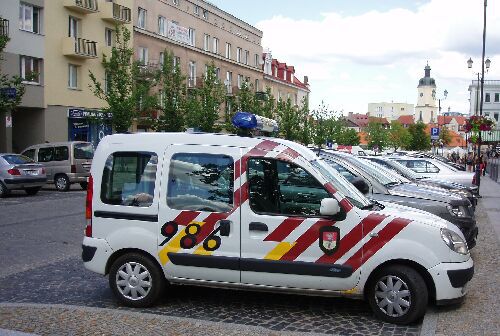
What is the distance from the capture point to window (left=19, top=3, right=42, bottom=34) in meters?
32.1

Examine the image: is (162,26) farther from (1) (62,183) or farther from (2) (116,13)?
(1) (62,183)

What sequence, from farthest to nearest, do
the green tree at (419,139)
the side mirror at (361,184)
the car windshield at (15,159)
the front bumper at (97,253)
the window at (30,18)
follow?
the green tree at (419,139), the window at (30,18), the car windshield at (15,159), the side mirror at (361,184), the front bumper at (97,253)

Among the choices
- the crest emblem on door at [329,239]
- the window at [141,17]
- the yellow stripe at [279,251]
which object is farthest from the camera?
the window at [141,17]

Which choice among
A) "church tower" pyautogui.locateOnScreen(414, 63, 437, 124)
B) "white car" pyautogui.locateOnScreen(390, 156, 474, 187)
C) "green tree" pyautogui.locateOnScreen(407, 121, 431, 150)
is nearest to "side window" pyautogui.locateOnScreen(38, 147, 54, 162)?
"white car" pyautogui.locateOnScreen(390, 156, 474, 187)

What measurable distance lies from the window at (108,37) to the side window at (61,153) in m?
16.0

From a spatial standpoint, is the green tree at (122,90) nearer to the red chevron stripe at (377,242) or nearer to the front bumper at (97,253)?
the front bumper at (97,253)

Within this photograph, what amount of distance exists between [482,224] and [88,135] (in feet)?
92.7

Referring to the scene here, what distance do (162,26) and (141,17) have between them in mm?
2600

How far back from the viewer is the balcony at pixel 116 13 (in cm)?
3788

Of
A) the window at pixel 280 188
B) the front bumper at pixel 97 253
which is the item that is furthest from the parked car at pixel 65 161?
the window at pixel 280 188

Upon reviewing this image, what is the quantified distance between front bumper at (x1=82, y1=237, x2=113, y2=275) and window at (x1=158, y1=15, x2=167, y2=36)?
39403mm

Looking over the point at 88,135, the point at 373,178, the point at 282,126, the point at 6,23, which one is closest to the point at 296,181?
the point at 373,178

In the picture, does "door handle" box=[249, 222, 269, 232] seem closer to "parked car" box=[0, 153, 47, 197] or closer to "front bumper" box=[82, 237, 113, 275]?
"front bumper" box=[82, 237, 113, 275]

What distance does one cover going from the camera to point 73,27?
118 ft
